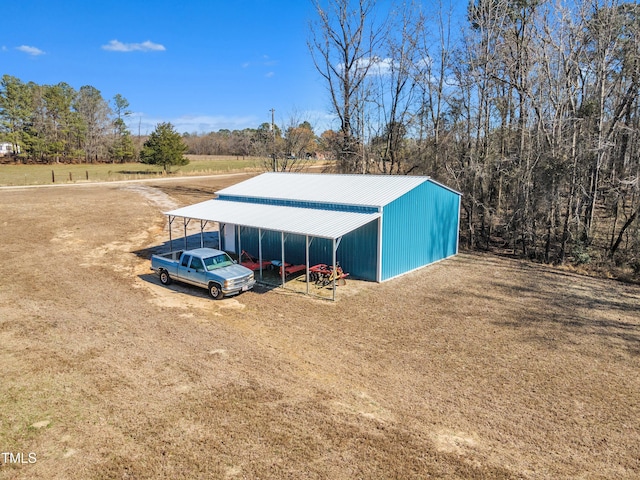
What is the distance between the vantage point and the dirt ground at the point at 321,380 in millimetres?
6430

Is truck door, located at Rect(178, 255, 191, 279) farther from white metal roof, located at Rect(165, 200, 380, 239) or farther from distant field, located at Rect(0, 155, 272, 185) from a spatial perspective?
distant field, located at Rect(0, 155, 272, 185)

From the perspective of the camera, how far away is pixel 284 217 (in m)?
16.5

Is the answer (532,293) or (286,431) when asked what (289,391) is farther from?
(532,293)

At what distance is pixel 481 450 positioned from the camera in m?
6.68

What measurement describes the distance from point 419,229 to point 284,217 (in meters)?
5.67

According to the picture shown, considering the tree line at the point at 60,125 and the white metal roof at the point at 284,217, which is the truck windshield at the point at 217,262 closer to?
the white metal roof at the point at 284,217

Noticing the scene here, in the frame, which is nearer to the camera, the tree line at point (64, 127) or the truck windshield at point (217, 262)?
the truck windshield at point (217, 262)

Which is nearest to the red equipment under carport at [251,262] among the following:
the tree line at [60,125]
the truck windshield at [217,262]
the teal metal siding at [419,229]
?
the truck windshield at [217,262]

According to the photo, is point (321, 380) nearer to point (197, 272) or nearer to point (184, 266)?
point (197, 272)

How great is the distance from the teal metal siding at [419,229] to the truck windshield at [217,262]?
5760 mm

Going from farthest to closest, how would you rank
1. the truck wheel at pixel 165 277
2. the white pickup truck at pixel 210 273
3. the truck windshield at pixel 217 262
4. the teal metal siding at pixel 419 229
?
1. the teal metal siding at pixel 419 229
2. the truck wheel at pixel 165 277
3. the truck windshield at pixel 217 262
4. the white pickup truck at pixel 210 273

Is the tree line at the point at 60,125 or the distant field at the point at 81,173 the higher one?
the tree line at the point at 60,125

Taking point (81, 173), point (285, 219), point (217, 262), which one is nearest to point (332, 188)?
point (285, 219)

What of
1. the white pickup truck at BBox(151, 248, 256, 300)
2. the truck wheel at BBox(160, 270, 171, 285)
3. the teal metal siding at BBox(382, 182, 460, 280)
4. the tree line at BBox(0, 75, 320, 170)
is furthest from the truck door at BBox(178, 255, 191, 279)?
the tree line at BBox(0, 75, 320, 170)
